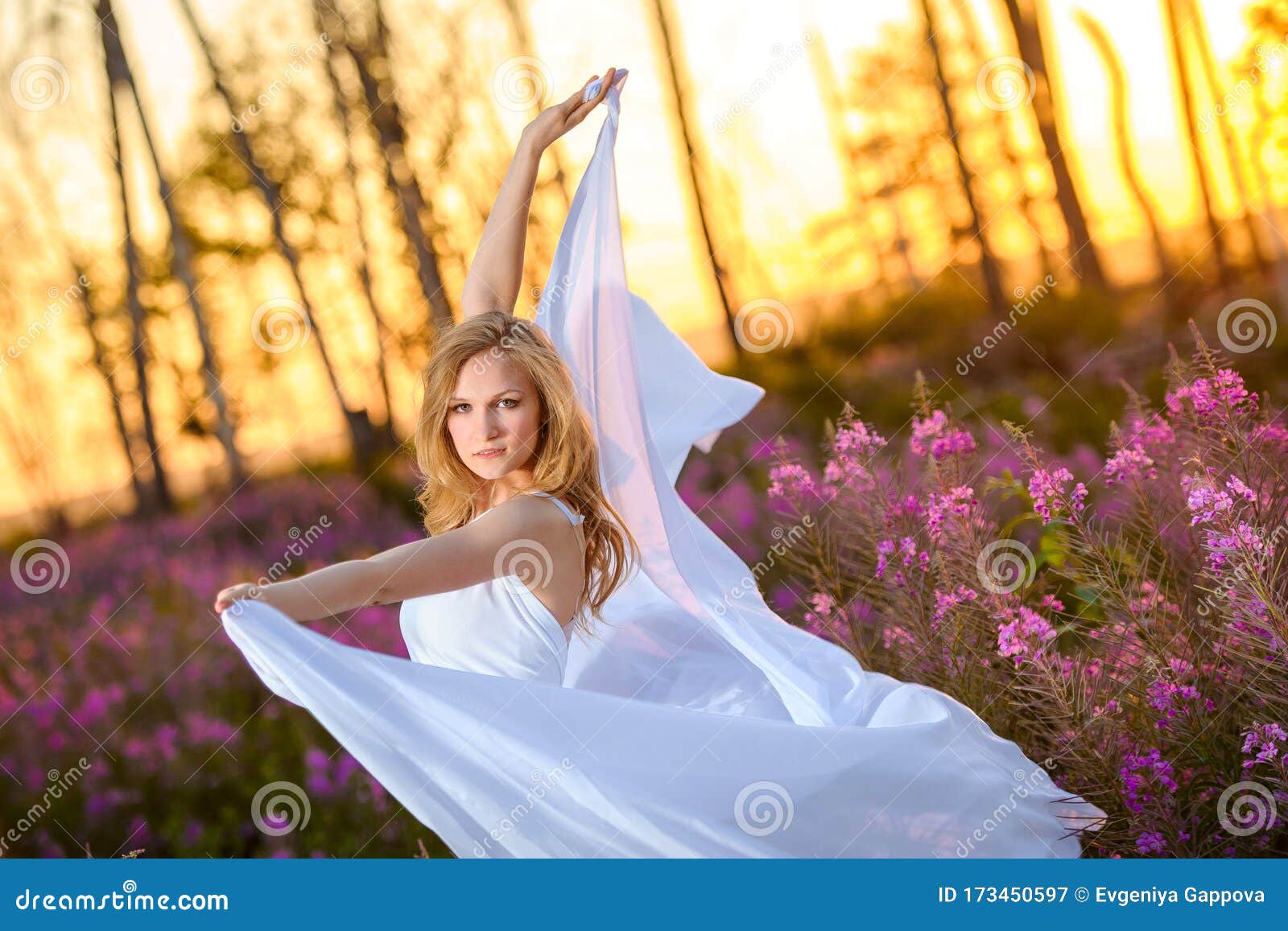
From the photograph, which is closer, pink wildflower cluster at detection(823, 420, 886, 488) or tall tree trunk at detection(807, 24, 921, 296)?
pink wildflower cluster at detection(823, 420, 886, 488)

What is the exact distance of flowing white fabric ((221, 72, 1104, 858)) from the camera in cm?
219

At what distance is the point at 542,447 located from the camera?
2.56 metres

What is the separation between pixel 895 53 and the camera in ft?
46.9

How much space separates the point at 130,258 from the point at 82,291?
354cm

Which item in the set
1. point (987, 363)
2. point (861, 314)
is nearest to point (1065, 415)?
point (987, 363)

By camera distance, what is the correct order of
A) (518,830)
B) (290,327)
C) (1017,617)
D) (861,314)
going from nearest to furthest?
(518,830)
(1017,617)
(290,327)
(861,314)

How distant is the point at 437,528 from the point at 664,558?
57 centimetres

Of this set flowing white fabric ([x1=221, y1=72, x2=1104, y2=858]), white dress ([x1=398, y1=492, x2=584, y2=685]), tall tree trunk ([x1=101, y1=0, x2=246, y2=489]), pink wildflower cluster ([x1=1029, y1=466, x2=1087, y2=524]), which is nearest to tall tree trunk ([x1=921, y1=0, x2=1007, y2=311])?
tall tree trunk ([x1=101, y1=0, x2=246, y2=489])

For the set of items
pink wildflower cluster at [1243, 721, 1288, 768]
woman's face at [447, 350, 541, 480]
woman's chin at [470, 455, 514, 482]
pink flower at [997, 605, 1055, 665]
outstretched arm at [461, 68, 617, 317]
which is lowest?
Result: pink wildflower cluster at [1243, 721, 1288, 768]

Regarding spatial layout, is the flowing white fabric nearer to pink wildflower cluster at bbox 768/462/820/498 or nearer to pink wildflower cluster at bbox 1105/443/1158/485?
pink wildflower cluster at bbox 768/462/820/498

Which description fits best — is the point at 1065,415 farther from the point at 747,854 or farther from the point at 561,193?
the point at 747,854

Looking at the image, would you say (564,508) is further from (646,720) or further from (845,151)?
(845,151)

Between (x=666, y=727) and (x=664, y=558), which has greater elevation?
(x=664, y=558)

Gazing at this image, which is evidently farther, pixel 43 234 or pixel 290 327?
pixel 43 234
